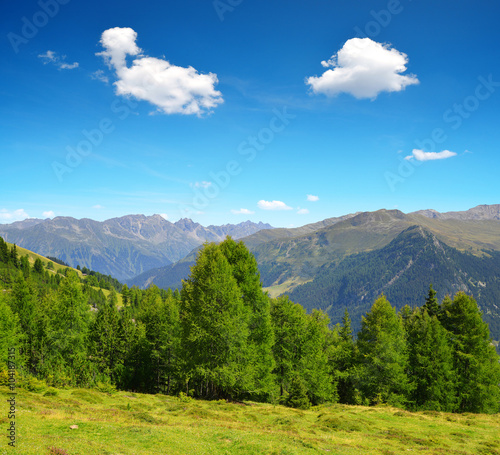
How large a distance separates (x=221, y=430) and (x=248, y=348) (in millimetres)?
12036

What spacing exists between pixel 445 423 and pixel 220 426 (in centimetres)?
2628

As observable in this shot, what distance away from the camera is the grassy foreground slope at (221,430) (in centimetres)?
1765

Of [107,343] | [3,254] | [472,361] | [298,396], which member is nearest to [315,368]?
[298,396]

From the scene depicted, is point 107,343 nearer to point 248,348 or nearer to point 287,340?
point 287,340

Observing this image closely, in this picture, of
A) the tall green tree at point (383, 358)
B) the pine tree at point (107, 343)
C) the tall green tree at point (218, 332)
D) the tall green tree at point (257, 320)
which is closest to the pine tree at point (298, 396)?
the tall green tree at point (257, 320)

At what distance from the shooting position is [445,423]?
3369 centimetres

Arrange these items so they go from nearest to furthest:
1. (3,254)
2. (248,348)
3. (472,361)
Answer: (248,348)
(472,361)
(3,254)

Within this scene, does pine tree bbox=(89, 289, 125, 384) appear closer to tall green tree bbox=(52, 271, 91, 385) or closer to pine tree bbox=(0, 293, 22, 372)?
tall green tree bbox=(52, 271, 91, 385)

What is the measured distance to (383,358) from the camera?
46.9 metres

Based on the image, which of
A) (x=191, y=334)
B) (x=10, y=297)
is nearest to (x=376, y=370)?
(x=191, y=334)

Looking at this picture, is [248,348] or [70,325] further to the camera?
[70,325]

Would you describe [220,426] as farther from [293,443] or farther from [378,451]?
[378,451]

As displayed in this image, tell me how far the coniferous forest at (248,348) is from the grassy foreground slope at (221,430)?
5030mm

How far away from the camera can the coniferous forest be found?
3419 centimetres
